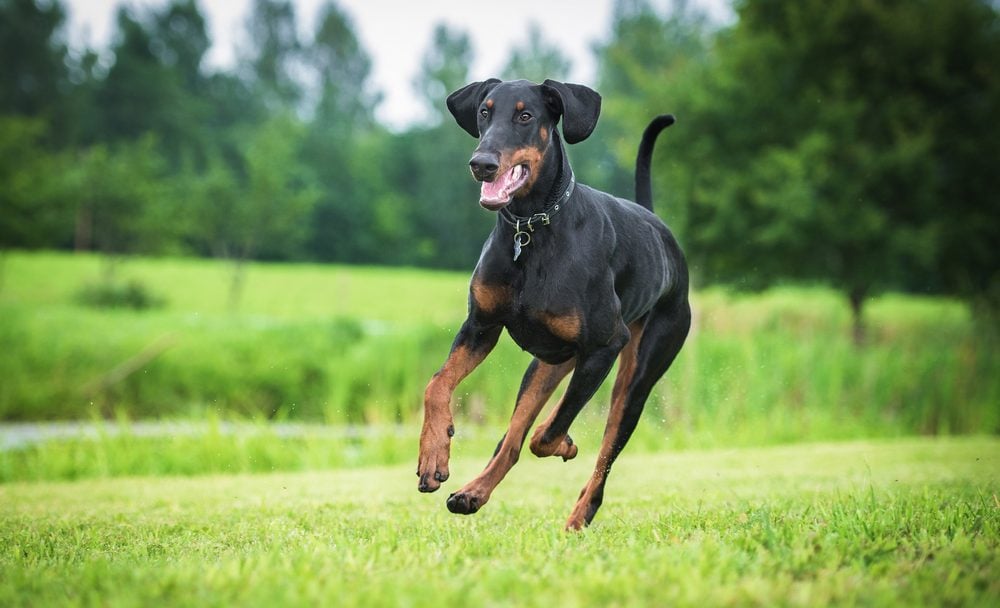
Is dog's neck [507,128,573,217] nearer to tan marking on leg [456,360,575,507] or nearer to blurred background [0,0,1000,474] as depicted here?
tan marking on leg [456,360,575,507]

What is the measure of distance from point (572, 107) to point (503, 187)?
0.55 meters

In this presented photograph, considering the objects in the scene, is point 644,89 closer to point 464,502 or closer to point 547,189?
point 547,189

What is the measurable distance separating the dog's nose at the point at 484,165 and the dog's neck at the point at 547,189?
315 mm

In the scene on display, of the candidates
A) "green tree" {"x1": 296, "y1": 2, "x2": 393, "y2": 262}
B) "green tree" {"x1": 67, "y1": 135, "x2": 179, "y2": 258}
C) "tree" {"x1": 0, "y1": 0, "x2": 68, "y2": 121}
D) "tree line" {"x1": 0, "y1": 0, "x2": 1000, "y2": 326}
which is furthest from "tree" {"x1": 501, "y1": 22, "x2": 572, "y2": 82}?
"tree" {"x1": 0, "y1": 0, "x2": 68, "y2": 121}

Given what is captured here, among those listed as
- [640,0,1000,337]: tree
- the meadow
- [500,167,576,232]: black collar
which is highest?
[640,0,1000,337]: tree

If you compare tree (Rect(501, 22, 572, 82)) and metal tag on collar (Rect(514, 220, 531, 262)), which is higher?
tree (Rect(501, 22, 572, 82))

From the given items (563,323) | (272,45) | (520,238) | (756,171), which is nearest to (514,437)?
(563,323)

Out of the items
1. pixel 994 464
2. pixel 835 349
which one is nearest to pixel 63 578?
pixel 994 464

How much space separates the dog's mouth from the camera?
12.0ft

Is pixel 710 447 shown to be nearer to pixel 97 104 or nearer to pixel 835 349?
pixel 835 349

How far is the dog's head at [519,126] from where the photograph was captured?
12.1 feet

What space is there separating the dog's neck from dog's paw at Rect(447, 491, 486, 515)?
1182 mm

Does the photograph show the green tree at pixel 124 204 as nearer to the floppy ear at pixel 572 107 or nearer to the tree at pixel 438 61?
the tree at pixel 438 61

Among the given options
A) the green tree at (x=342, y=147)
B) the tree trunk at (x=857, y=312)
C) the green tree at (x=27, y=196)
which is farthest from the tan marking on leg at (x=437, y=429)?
the green tree at (x=342, y=147)
